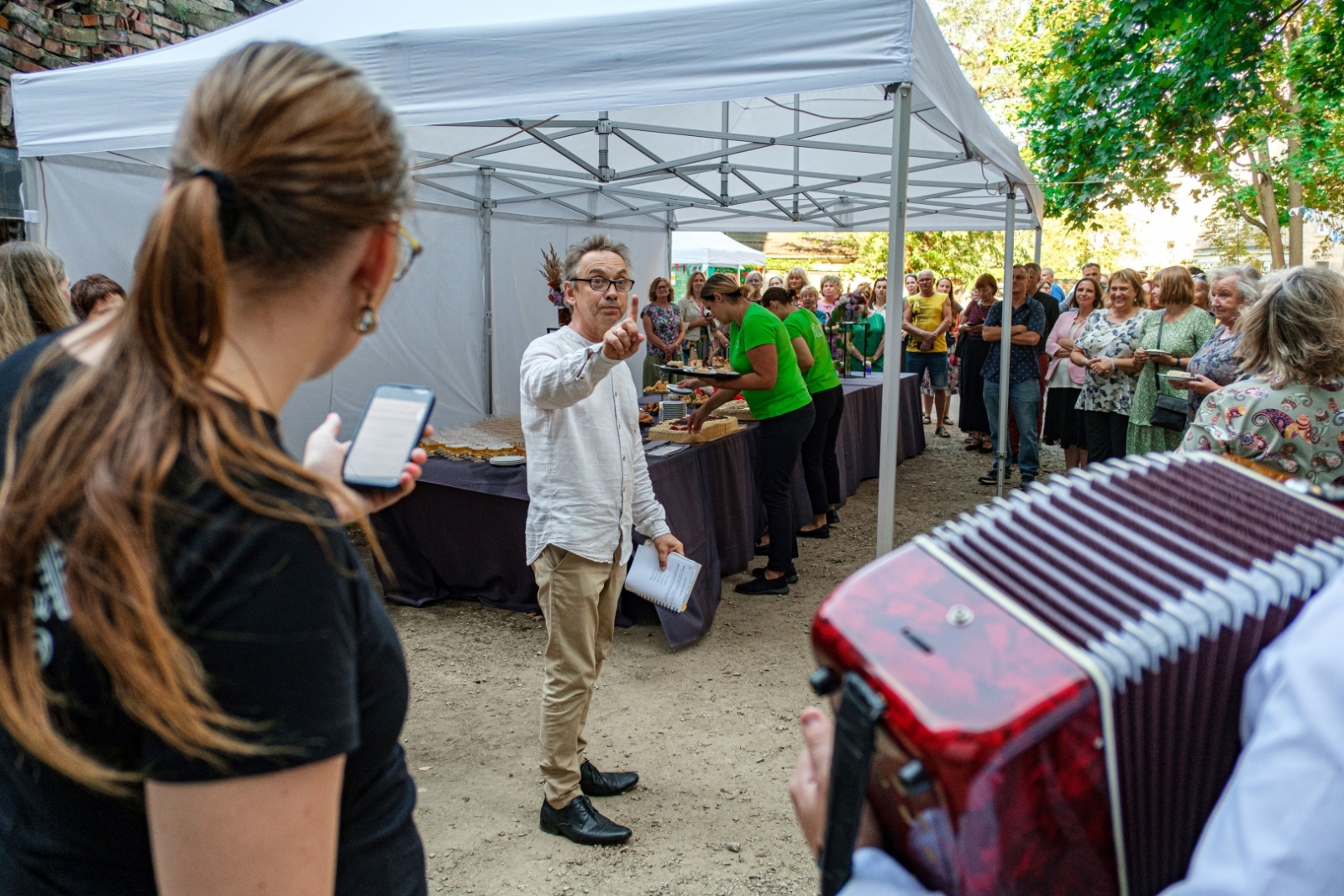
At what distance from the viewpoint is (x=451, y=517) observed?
4.59 metres

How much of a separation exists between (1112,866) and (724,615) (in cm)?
395

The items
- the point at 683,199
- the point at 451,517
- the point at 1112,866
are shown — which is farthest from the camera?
the point at 683,199

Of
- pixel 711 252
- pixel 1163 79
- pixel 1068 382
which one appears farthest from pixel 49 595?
pixel 711 252

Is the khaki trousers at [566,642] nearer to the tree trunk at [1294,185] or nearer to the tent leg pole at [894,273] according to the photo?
the tent leg pole at [894,273]

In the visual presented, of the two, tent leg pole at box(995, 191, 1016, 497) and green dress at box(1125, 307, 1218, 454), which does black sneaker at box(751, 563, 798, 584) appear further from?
tent leg pole at box(995, 191, 1016, 497)

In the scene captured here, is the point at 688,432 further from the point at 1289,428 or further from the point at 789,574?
the point at 1289,428

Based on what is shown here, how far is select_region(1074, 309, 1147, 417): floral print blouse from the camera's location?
5641mm

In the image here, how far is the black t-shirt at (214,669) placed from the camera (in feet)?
2.00

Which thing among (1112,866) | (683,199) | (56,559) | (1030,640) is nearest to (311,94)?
(56,559)

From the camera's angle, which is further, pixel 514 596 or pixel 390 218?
pixel 514 596

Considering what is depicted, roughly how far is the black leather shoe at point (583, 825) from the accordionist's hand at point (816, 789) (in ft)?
6.50

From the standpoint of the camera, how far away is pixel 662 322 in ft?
30.8

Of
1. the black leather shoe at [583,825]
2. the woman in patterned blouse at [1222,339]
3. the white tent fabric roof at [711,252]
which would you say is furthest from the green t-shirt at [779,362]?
the white tent fabric roof at [711,252]

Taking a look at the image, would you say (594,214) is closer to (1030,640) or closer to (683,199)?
(683,199)
